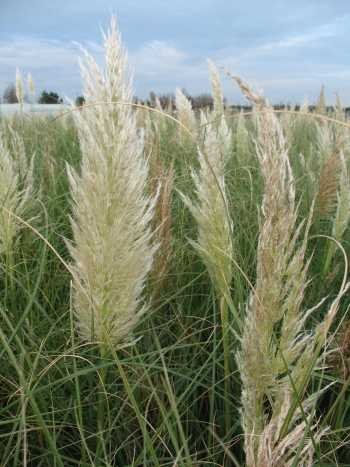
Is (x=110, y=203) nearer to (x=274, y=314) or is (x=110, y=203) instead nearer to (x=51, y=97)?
(x=274, y=314)

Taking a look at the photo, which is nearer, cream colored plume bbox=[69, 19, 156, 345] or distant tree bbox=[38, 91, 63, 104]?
cream colored plume bbox=[69, 19, 156, 345]

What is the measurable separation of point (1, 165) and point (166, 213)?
50 centimetres

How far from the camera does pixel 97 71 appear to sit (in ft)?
2.47

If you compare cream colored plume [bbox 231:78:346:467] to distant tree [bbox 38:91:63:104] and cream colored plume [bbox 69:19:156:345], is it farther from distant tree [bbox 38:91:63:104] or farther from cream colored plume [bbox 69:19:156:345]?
distant tree [bbox 38:91:63:104]

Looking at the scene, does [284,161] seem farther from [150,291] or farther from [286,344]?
[150,291]

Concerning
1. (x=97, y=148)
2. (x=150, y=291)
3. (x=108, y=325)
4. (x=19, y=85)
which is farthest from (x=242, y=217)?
(x=19, y=85)

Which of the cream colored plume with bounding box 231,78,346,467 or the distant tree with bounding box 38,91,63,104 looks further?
the distant tree with bounding box 38,91,63,104

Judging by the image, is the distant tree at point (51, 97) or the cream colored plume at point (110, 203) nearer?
the cream colored plume at point (110, 203)

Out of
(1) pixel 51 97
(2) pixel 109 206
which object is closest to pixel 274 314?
(2) pixel 109 206

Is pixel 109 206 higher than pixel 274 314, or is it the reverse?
pixel 109 206

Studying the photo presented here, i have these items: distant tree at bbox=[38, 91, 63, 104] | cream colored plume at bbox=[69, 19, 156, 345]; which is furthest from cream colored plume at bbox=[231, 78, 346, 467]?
distant tree at bbox=[38, 91, 63, 104]

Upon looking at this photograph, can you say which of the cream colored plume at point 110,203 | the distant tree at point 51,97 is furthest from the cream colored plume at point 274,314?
the distant tree at point 51,97

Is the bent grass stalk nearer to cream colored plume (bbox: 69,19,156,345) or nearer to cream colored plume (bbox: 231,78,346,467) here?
cream colored plume (bbox: 69,19,156,345)

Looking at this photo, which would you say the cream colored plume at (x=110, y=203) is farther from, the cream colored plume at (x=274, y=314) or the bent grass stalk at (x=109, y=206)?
the cream colored plume at (x=274, y=314)
